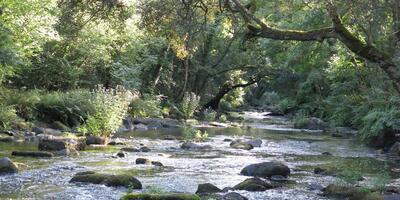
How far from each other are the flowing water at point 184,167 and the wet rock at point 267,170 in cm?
28

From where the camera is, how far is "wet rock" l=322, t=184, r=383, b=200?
10405 mm

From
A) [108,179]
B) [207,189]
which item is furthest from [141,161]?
[207,189]

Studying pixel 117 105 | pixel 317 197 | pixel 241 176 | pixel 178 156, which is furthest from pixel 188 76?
pixel 317 197

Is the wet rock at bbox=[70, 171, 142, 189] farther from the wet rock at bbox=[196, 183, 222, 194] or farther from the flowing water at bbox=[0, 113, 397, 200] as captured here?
the wet rock at bbox=[196, 183, 222, 194]

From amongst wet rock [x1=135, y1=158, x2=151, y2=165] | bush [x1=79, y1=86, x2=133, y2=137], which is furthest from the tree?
bush [x1=79, y1=86, x2=133, y2=137]

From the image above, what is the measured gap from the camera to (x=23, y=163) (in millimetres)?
13523

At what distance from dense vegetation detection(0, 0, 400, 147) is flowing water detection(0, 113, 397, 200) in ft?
7.50

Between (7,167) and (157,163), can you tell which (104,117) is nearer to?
(157,163)

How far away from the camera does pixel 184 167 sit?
47.6 feet

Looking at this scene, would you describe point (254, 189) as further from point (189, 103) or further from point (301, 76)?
point (301, 76)

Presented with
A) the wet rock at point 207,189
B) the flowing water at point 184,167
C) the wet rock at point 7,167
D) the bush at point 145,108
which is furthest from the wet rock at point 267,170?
the bush at point 145,108

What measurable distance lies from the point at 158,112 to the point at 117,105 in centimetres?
1301

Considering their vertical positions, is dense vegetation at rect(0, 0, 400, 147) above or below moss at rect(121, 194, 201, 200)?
above

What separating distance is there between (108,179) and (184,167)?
3.31 metres
